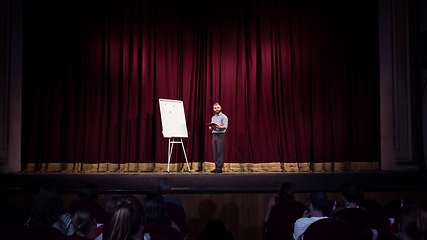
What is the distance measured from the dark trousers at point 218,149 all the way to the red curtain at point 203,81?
0.65m

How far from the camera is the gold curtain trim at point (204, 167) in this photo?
23.3 feet

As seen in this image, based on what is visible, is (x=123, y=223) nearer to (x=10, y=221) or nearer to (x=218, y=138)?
(x=10, y=221)

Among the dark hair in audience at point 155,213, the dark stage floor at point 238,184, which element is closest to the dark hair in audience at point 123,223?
the dark hair in audience at point 155,213

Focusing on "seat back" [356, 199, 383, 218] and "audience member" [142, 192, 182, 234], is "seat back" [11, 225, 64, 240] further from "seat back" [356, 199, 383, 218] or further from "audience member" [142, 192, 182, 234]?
"seat back" [356, 199, 383, 218]

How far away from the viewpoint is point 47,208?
2227 mm

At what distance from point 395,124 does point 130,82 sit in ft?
19.4

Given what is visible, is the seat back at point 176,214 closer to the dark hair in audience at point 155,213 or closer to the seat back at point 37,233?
the dark hair in audience at point 155,213

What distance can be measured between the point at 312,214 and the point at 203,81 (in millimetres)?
5539

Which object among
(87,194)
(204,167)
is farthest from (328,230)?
(204,167)

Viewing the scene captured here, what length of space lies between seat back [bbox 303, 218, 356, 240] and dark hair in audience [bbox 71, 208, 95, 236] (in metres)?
1.30

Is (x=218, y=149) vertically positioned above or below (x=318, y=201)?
above

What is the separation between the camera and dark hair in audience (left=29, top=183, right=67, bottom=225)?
7.21 feet

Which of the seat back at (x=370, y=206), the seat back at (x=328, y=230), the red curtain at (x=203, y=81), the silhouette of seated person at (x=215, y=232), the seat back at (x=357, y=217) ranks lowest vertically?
the silhouette of seated person at (x=215, y=232)

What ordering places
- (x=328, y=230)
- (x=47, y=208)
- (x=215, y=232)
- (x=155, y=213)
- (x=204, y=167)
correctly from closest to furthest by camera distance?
1. (x=328, y=230)
2. (x=155, y=213)
3. (x=47, y=208)
4. (x=215, y=232)
5. (x=204, y=167)
